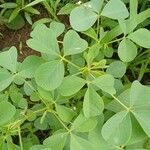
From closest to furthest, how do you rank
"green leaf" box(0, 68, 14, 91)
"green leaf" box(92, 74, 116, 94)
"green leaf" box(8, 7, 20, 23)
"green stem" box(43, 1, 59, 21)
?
1. "green leaf" box(92, 74, 116, 94)
2. "green leaf" box(0, 68, 14, 91)
3. "green stem" box(43, 1, 59, 21)
4. "green leaf" box(8, 7, 20, 23)

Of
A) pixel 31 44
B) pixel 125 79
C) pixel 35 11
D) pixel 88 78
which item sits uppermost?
pixel 31 44

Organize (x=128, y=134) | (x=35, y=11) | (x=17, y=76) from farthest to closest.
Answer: (x=35, y=11), (x=17, y=76), (x=128, y=134)

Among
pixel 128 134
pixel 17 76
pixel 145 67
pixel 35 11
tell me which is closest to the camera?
pixel 128 134

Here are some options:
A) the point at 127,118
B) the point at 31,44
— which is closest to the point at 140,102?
the point at 127,118

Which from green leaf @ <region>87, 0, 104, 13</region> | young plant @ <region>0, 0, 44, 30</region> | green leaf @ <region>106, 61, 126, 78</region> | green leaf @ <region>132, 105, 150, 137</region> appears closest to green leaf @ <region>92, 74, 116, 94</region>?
green leaf @ <region>132, 105, 150, 137</region>

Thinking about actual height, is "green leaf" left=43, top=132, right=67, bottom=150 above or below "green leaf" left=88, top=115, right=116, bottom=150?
above

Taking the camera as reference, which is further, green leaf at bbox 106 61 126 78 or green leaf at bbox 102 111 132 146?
green leaf at bbox 106 61 126 78

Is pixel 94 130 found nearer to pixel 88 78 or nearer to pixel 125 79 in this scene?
pixel 88 78

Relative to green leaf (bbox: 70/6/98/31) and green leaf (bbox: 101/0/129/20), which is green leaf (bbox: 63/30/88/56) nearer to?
green leaf (bbox: 70/6/98/31)
